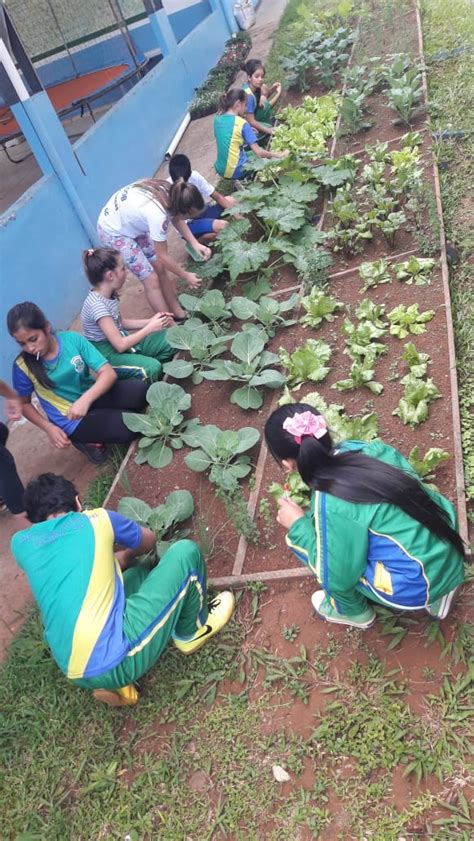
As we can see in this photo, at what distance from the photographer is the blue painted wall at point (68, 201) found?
455cm

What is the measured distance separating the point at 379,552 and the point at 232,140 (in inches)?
175

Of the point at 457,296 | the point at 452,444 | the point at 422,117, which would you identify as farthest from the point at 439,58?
the point at 452,444

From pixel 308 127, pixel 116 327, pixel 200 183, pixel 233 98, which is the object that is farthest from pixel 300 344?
pixel 308 127

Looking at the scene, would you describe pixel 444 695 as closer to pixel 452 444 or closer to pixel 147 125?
pixel 452 444

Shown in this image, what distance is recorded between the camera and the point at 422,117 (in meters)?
5.41

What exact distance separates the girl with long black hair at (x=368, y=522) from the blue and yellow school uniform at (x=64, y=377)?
5.70 ft

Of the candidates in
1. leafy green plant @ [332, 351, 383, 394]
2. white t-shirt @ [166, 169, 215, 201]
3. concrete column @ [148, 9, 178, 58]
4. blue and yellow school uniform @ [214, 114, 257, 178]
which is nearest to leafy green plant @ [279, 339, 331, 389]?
leafy green plant @ [332, 351, 383, 394]

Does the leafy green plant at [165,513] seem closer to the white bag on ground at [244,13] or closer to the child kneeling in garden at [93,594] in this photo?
the child kneeling in garden at [93,594]

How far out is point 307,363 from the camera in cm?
331

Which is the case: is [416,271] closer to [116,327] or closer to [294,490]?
[294,490]

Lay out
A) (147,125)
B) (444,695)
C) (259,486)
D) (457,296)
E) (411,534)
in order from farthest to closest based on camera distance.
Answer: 1. (147,125)
2. (457,296)
3. (259,486)
4. (444,695)
5. (411,534)

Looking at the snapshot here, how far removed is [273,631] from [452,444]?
3.83ft

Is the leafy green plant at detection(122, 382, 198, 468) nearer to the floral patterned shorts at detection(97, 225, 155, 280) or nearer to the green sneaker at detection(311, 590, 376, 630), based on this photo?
the floral patterned shorts at detection(97, 225, 155, 280)

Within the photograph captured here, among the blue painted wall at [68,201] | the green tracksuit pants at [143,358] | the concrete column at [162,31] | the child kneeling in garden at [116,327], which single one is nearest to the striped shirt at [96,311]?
the child kneeling in garden at [116,327]
